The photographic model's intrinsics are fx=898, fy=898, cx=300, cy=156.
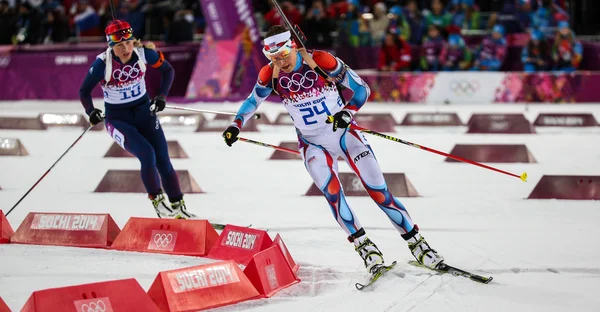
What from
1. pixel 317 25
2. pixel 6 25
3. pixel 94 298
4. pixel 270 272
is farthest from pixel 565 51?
pixel 94 298

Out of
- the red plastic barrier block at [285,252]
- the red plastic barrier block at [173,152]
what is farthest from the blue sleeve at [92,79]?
the red plastic barrier block at [173,152]

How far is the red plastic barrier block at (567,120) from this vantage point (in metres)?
17.3

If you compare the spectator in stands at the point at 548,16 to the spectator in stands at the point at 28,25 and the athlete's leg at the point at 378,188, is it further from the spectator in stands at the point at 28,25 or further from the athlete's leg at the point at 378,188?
the athlete's leg at the point at 378,188

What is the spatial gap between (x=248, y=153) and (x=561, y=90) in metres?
9.15

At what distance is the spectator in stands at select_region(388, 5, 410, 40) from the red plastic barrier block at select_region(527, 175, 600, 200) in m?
11.7

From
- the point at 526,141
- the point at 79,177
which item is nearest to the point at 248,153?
the point at 79,177

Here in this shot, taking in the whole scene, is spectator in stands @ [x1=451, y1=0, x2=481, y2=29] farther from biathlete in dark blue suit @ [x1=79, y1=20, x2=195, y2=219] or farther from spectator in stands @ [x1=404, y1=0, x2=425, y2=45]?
biathlete in dark blue suit @ [x1=79, y1=20, x2=195, y2=219]

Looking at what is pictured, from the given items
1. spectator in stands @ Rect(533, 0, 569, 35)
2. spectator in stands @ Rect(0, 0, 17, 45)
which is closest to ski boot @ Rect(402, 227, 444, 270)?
spectator in stands @ Rect(533, 0, 569, 35)

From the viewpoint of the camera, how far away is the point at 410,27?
2272cm

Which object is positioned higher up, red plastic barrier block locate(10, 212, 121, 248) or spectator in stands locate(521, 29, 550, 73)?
red plastic barrier block locate(10, 212, 121, 248)

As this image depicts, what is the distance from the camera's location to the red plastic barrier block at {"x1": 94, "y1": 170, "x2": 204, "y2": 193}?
11.7 metres

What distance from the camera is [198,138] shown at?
17.0 meters

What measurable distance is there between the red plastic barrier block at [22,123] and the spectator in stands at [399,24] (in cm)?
882

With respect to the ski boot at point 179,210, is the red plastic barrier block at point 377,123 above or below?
below
